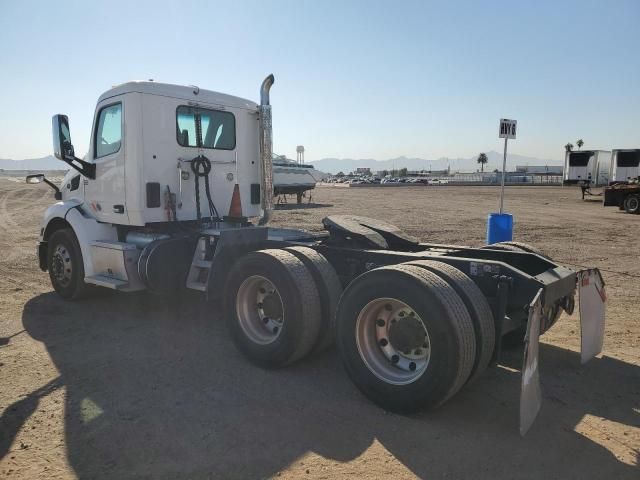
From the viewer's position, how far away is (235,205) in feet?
22.9

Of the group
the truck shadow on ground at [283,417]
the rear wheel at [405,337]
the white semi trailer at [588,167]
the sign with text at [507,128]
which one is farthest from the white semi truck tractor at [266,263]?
the white semi trailer at [588,167]

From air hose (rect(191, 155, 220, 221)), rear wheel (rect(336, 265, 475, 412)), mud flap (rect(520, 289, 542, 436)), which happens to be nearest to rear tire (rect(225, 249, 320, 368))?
rear wheel (rect(336, 265, 475, 412))

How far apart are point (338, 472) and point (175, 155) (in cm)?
454

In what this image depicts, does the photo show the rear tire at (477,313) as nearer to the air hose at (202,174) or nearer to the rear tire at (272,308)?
the rear tire at (272,308)

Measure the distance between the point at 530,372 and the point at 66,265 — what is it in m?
6.19

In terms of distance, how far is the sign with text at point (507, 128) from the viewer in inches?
369

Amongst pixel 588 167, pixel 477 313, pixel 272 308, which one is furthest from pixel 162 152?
pixel 588 167

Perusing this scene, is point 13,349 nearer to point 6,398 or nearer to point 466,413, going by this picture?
point 6,398

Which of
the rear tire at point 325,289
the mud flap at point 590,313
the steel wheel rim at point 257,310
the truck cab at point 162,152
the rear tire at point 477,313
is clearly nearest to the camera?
the rear tire at point 477,313

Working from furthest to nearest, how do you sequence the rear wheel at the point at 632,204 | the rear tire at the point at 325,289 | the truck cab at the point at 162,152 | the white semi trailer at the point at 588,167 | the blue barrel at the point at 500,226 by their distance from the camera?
the white semi trailer at the point at 588,167
the rear wheel at the point at 632,204
the blue barrel at the point at 500,226
the truck cab at the point at 162,152
the rear tire at the point at 325,289

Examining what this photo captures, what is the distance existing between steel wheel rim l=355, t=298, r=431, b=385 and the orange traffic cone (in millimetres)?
3472

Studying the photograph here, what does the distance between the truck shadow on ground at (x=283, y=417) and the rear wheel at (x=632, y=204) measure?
66.1 feet

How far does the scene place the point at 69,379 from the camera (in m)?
4.48

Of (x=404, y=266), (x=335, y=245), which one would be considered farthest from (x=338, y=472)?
(x=335, y=245)
